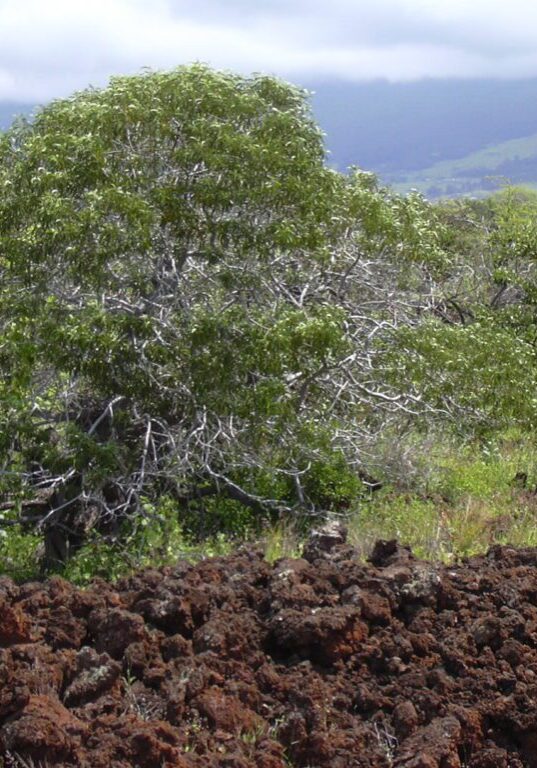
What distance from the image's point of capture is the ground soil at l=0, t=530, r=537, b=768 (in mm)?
3811

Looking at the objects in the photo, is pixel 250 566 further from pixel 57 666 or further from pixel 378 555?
pixel 57 666

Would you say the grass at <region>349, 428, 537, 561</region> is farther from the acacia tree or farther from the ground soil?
the ground soil

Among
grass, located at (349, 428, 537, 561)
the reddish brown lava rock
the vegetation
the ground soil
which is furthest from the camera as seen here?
the vegetation

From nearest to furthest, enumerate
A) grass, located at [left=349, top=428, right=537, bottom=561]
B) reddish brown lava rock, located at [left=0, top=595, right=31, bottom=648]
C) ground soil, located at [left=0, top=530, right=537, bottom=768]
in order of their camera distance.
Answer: ground soil, located at [left=0, top=530, right=537, bottom=768] → reddish brown lava rock, located at [left=0, top=595, right=31, bottom=648] → grass, located at [left=349, top=428, right=537, bottom=561]

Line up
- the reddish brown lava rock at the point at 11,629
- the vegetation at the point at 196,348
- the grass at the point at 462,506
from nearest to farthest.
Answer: the reddish brown lava rock at the point at 11,629 < the grass at the point at 462,506 < the vegetation at the point at 196,348

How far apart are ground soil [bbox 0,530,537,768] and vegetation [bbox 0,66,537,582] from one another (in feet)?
7.10

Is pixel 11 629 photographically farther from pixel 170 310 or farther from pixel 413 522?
pixel 170 310

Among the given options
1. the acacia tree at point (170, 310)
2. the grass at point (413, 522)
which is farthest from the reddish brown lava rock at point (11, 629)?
the acacia tree at point (170, 310)

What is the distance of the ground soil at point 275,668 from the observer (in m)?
3.81

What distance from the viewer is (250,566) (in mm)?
5156

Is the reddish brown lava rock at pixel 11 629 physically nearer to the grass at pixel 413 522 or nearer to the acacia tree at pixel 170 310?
the grass at pixel 413 522

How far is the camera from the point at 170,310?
7941 mm

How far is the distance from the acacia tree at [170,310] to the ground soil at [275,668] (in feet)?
8.54

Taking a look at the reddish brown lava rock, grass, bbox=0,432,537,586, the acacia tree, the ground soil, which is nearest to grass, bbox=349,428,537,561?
grass, bbox=0,432,537,586
